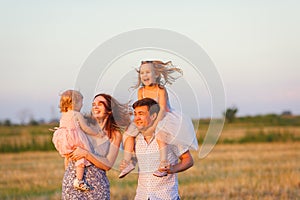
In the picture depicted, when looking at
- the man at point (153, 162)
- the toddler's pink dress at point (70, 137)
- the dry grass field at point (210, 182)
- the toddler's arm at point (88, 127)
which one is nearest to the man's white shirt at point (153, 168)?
the man at point (153, 162)

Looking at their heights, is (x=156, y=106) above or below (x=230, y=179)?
above

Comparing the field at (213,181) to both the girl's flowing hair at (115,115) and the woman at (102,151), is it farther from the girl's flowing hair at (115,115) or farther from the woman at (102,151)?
the girl's flowing hair at (115,115)

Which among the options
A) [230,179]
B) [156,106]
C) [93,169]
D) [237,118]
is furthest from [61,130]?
[237,118]

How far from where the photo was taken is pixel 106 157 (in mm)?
5762

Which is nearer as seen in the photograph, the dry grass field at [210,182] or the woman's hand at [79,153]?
the woman's hand at [79,153]

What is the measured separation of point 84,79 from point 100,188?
100 cm

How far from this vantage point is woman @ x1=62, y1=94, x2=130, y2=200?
5.69 metres

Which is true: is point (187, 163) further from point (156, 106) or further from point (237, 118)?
point (237, 118)

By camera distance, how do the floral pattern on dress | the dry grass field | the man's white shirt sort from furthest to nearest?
the dry grass field < the floral pattern on dress < the man's white shirt

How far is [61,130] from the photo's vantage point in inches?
230

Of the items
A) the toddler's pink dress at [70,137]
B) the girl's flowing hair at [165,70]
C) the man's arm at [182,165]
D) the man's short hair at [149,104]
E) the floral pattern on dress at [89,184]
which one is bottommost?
the floral pattern on dress at [89,184]

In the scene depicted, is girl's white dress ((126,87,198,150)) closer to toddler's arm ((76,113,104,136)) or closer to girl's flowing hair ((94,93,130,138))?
girl's flowing hair ((94,93,130,138))

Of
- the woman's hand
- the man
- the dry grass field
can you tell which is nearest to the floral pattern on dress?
the woman's hand

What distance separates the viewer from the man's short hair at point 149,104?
541 cm
